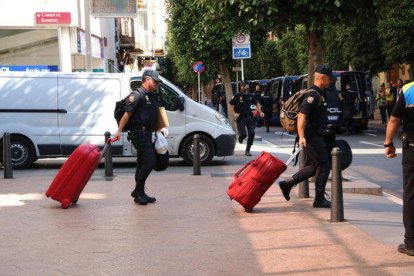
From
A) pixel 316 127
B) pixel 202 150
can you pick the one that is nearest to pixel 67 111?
pixel 202 150

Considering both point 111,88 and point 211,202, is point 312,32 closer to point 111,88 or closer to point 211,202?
point 211,202

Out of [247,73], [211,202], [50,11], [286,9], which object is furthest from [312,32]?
[247,73]

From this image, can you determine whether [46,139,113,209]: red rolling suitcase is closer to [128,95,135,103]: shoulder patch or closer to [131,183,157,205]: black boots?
[131,183,157,205]: black boots

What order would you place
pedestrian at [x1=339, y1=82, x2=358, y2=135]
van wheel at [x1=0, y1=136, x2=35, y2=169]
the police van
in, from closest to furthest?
van wheel at [x1=0, y1=136, x2=35, y2=169]
the police van
pedestrian at [x1=339, y1=82, x2=358, y2=135]

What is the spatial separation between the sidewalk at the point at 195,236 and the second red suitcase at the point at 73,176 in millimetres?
204

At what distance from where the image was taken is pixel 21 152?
14203 millimetres

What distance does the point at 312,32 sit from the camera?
1077 cm

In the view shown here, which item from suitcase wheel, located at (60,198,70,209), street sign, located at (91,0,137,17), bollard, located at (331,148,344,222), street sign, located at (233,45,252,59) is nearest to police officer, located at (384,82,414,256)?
bollard, located at (331,148,344,222)

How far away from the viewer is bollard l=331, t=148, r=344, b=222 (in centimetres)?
729

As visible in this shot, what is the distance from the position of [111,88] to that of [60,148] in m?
1.63

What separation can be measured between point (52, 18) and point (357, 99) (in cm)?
1124

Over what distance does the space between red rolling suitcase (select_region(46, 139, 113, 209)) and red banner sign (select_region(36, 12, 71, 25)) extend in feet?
45.2

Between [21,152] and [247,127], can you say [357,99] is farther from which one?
[21,152]

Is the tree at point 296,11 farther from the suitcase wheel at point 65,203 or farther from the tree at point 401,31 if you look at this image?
the tree at point 401,31
